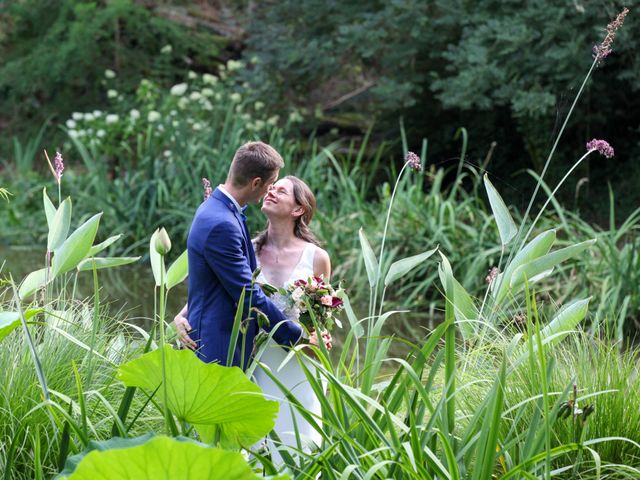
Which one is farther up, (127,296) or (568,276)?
(568,276)

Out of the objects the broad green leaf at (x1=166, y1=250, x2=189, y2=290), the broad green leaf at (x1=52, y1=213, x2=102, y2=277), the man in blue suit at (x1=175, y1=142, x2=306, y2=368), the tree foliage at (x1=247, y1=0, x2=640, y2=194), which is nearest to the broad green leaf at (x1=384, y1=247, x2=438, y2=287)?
the man in blue suit at (x1=175, y1=142, x2=306, y2=368)

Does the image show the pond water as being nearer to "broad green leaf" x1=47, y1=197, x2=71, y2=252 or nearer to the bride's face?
the bride's face

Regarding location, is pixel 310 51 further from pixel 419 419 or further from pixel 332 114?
pixel 419 419

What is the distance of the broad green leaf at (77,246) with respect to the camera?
3094 millimetres

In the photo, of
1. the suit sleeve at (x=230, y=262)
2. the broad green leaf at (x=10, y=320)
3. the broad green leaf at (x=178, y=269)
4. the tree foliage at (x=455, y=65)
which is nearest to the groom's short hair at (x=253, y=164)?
the suit sleeve at (x=230, y=262)

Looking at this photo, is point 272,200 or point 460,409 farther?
point 272,200

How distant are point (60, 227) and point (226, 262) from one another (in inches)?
23.4

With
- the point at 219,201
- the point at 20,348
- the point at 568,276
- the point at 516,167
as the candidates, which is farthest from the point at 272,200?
the point at 516,167

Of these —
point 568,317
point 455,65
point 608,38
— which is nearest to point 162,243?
point 568,317

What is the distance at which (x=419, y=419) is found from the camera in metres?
2.87

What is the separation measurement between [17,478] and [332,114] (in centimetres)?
→ 1155

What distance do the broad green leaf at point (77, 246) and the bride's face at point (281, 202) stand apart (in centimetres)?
117

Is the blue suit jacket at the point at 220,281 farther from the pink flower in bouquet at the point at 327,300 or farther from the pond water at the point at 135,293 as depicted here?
the pond water at the point at 135,293

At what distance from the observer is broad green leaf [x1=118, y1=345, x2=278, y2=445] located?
98.3 inches
